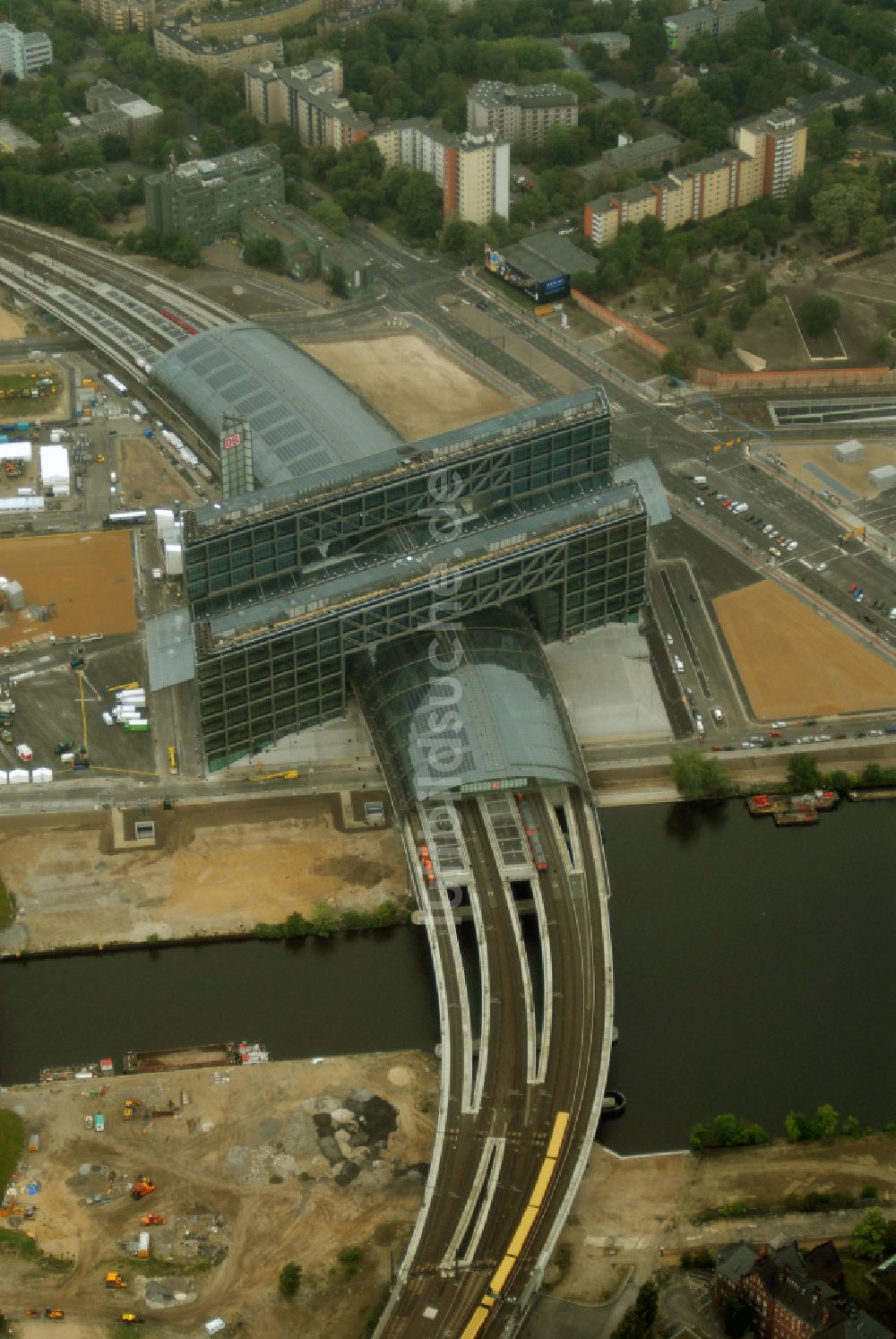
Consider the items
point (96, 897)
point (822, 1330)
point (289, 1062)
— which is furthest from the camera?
point (96, 897)

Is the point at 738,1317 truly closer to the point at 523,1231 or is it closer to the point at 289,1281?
the point at 523,1231

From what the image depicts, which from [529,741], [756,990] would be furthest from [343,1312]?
[529,741]

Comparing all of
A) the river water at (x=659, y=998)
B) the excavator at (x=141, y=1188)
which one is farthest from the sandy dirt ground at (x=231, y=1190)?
the river water at (x=659, y=998)

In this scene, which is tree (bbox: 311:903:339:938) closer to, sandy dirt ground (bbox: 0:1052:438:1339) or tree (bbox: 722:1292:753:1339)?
sandy dirt ground (bbox: 0:1052:438:1339)

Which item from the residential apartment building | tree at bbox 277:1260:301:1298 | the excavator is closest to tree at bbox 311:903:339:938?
the excavator

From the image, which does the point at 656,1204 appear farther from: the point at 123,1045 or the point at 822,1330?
the point at 123,1045

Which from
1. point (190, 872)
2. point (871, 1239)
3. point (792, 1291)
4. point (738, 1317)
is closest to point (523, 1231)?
point (738, 1317)

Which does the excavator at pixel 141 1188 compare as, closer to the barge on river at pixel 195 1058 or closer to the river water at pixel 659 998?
the barge on river at pixel 195 1058
